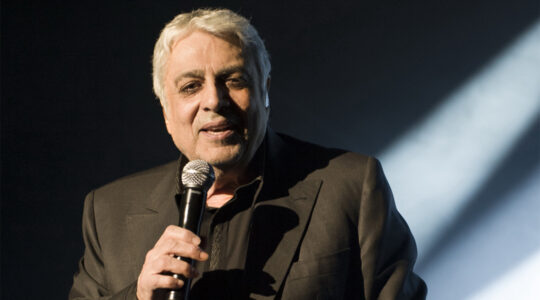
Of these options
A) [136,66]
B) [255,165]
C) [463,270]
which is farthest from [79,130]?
[463,270]

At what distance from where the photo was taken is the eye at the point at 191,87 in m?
1.65

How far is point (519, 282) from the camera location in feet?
7.76

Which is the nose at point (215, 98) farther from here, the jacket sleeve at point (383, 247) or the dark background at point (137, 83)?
the dark background at point (137, 83)

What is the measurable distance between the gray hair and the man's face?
0.02 metres

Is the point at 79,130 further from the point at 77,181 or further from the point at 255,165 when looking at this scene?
the point at 255,165

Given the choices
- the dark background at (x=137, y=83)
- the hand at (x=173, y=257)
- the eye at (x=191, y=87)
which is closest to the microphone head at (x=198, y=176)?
the hand at (x=173, y=257)

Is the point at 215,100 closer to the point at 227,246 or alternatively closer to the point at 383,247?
the point at 227,246

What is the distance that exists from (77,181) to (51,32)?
0.74 m

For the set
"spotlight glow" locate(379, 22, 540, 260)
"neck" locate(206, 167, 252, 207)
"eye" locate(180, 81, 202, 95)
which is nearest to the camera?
"eye" locate(180, 81, 202, 95)

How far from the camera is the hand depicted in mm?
1190

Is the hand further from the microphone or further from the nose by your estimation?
the nose

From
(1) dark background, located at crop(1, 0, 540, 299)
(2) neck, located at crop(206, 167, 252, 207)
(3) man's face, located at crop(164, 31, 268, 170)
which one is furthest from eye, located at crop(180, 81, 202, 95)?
(1) dark background, located at crop(1, 0, 540, 299)

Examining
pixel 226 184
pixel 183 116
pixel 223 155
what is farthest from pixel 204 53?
pixel 226 184

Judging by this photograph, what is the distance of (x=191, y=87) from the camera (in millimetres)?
1653
